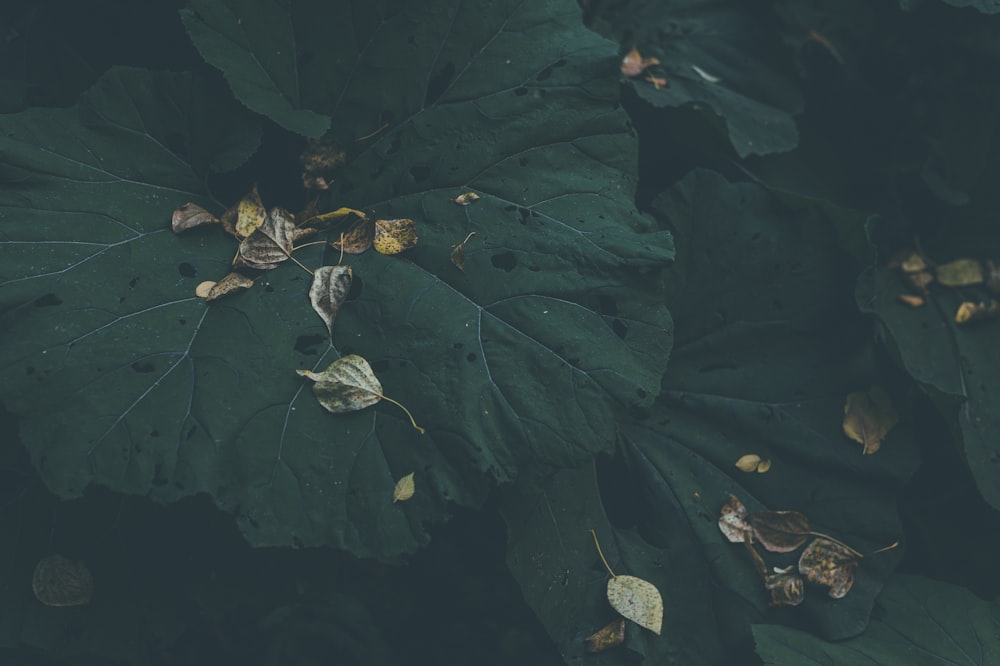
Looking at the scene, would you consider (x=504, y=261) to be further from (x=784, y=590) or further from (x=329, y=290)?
(x=784, y=590)

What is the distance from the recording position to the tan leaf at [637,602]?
188cm

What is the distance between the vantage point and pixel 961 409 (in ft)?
6.73

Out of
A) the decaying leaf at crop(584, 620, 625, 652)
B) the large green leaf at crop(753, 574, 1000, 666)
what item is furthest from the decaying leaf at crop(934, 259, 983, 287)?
the decaying leaf at crop(584, 620, 625, 652)

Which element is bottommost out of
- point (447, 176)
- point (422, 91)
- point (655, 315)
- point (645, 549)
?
point (645, 549)

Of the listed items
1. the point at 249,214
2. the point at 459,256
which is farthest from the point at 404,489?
the point at 249,214

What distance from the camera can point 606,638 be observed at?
1.87 metres

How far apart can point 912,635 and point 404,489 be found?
48.9 inches

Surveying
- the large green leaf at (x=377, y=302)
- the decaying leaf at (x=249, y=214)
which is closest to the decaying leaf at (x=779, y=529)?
the large green leaf at (x=377, y=302)

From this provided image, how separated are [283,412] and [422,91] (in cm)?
78

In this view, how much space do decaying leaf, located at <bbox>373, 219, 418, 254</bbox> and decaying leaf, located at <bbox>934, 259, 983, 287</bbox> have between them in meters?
1.53

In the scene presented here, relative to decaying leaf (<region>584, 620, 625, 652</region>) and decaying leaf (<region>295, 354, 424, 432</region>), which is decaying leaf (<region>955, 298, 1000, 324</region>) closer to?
decaying leaf (<region>584, 620, 625, 652</region>)

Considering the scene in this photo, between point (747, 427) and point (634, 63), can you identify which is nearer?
point (747, 427)

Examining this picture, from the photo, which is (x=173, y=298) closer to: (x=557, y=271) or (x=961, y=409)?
(x=557, y=271)

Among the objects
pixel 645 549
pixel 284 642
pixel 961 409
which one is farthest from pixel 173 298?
pixel 961 409
